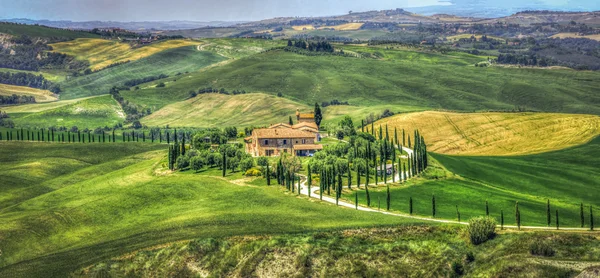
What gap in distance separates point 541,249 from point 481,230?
7774mm

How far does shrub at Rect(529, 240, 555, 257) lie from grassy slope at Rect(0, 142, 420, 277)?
17408 millimetres

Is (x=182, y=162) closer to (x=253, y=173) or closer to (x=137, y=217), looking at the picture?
(x=253, y=173)

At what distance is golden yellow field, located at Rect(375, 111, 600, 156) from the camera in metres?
144

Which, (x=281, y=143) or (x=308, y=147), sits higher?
(x=281, y=143)

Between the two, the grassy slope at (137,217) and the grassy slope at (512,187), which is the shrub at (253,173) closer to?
the grassy slope at (137,217)

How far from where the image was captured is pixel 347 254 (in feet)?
246

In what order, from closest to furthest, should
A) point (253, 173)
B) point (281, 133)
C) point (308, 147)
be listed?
point (253, 173)
point (308, 147)
point (281, 133)

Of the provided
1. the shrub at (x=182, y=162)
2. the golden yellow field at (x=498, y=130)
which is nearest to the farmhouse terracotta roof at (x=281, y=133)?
the shrub at (x=182, y=162)

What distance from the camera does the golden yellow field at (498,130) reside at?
5669 inches

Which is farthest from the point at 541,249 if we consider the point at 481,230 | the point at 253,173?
the point at 253,173

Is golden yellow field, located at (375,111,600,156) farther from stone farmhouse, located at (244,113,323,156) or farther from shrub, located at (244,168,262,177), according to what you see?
shrub, located at (244,168,262,177)

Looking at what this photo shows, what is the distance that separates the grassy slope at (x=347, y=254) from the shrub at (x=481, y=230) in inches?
37.2

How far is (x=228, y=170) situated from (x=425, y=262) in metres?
58.8

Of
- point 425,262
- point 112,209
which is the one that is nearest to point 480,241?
point 425,262
